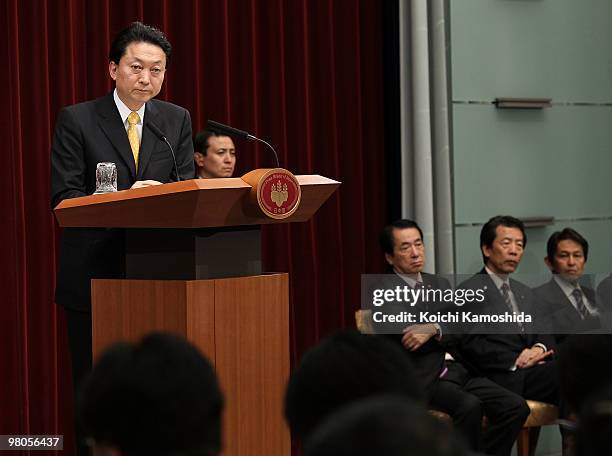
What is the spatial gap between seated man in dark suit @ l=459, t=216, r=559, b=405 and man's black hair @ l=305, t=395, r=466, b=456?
315 cm

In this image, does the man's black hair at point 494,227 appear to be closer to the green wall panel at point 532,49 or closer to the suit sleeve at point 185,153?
the green wall panel at point 532,49

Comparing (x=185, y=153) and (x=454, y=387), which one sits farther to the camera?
(x=454, y=387)

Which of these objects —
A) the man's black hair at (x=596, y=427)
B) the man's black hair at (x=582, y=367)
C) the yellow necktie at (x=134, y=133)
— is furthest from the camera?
the yellow necktie at (x=134, y=133)

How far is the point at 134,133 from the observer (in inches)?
110

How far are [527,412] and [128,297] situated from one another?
1.88 m

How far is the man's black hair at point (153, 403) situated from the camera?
3.33 ft

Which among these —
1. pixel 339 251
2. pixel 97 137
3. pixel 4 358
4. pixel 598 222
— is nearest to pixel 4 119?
pixel 4 358

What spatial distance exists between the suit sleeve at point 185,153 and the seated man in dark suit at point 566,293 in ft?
6.02

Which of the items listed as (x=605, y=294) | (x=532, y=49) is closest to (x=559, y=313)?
(x=605, y=294)

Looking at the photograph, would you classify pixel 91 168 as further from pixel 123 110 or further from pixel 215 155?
pixel 215 155

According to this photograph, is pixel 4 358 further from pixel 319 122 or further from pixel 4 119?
pixel 319 122

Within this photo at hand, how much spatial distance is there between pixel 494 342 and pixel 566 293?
1.57 feet

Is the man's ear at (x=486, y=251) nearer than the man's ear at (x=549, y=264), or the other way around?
the man's ear at (x=486, y=251)

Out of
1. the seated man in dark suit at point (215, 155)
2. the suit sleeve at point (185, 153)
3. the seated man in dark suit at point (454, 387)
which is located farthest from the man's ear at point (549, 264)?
the suit sleeve at point (185, 153)
